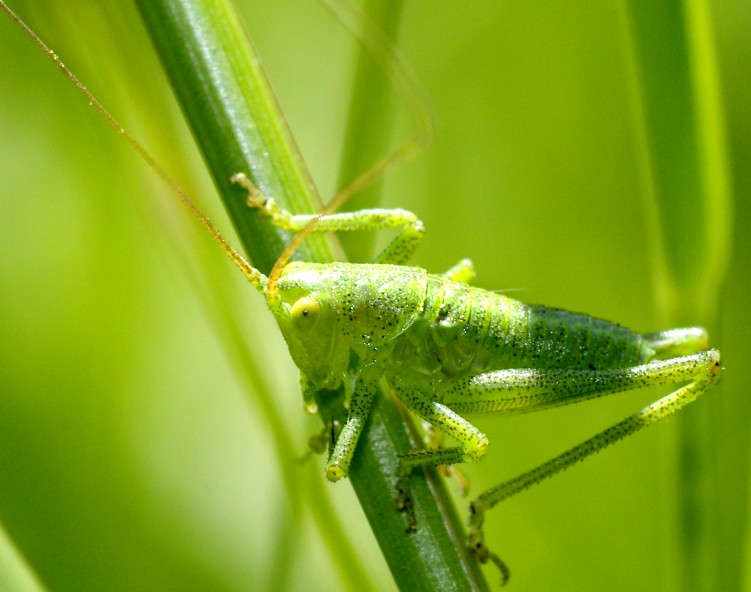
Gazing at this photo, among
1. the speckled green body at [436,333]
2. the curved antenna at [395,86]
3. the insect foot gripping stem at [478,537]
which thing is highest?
the curved antenna at [395,86]

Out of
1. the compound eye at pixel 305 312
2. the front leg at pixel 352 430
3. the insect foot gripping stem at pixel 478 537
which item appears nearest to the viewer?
the front leg at pixel 352 430

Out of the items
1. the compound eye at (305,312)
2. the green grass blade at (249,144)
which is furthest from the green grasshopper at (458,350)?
the green grass blade at (249,144)

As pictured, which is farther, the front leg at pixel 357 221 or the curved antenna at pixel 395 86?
the curved antenna at pixel 395 86

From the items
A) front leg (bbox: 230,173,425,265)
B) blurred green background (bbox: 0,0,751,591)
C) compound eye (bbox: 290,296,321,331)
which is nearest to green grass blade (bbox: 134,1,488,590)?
front leg (bbox: 230,173,425,265)

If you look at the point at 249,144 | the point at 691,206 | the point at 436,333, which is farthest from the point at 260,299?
the point at 691,206

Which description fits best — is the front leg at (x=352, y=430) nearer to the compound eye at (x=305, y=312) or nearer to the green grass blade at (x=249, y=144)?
the green grass blade at (x=249, y=144)

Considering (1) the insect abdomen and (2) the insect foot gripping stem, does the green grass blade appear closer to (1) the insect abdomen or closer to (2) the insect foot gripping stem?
(2) the insect foot gripping stem

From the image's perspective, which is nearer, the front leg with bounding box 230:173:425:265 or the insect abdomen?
the front leg with bounding box 230:173:425:265
